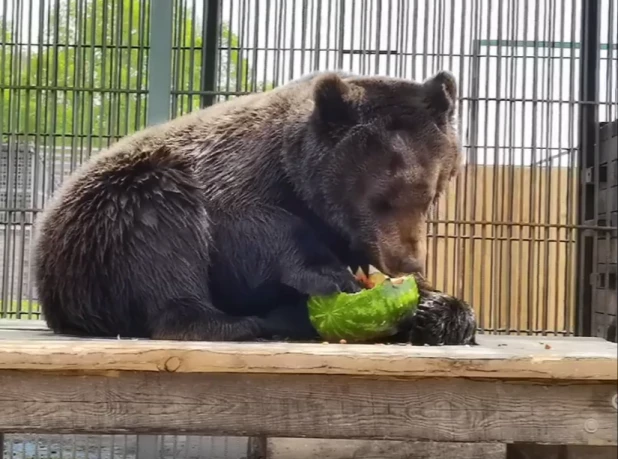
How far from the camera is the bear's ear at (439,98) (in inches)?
95.4

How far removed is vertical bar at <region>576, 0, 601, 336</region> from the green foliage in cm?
185

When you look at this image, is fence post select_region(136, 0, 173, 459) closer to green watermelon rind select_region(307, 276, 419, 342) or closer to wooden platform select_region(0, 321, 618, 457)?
green watermelon rind select_region(307, 276, 419, 342)

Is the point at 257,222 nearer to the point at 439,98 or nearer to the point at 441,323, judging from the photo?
the point at 441,323

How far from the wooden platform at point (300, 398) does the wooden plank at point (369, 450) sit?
2192 millimetres

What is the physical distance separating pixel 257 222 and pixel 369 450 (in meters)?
2.19

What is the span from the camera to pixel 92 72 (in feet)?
14.8

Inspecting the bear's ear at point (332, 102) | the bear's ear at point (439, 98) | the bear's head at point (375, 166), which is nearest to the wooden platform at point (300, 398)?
the bear's head at point (375, 166)

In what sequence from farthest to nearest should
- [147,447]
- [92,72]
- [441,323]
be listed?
[92,72], [147,447], [441,323]

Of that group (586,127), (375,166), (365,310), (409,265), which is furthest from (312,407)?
(586,127)

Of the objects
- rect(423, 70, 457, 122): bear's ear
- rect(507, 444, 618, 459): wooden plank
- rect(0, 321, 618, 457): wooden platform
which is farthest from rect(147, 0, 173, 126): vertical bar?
rect(507, 444, 618, 459): wooden plank

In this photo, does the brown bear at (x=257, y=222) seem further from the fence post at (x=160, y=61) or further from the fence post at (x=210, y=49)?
the fence post at (x=210, y=49)

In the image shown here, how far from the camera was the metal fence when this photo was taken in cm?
437

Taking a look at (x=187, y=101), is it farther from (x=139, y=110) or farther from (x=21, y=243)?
(x=21, y=243)

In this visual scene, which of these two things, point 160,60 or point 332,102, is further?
point 160,60
